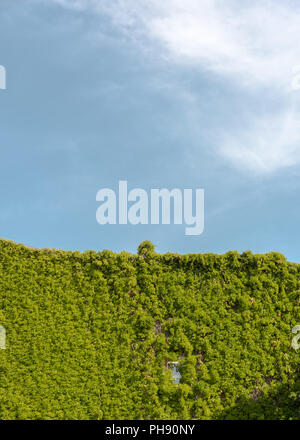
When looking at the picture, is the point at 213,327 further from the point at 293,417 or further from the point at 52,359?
the point at 52,359

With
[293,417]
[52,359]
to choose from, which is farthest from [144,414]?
[293,417]

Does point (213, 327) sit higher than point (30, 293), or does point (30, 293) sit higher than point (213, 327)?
point (30, 293)

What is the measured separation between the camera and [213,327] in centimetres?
1180

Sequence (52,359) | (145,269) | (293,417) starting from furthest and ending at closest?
(145,269)
(52,359)
(293,417)

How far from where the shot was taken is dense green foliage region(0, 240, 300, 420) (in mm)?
11156

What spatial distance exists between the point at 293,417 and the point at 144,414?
4171 millimetres

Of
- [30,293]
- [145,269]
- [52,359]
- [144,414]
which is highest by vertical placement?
[145,269]

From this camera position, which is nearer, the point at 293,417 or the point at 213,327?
the point at 293,417

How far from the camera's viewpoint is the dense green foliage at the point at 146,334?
11.2 meters

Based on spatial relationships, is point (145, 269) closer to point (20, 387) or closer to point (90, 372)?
point (90, 372)

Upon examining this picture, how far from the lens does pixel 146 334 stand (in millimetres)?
11703

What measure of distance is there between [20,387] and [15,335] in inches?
58.6

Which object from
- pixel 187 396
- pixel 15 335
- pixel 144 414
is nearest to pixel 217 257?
pixel 187 396

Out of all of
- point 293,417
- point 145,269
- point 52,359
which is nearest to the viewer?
point 293,417
